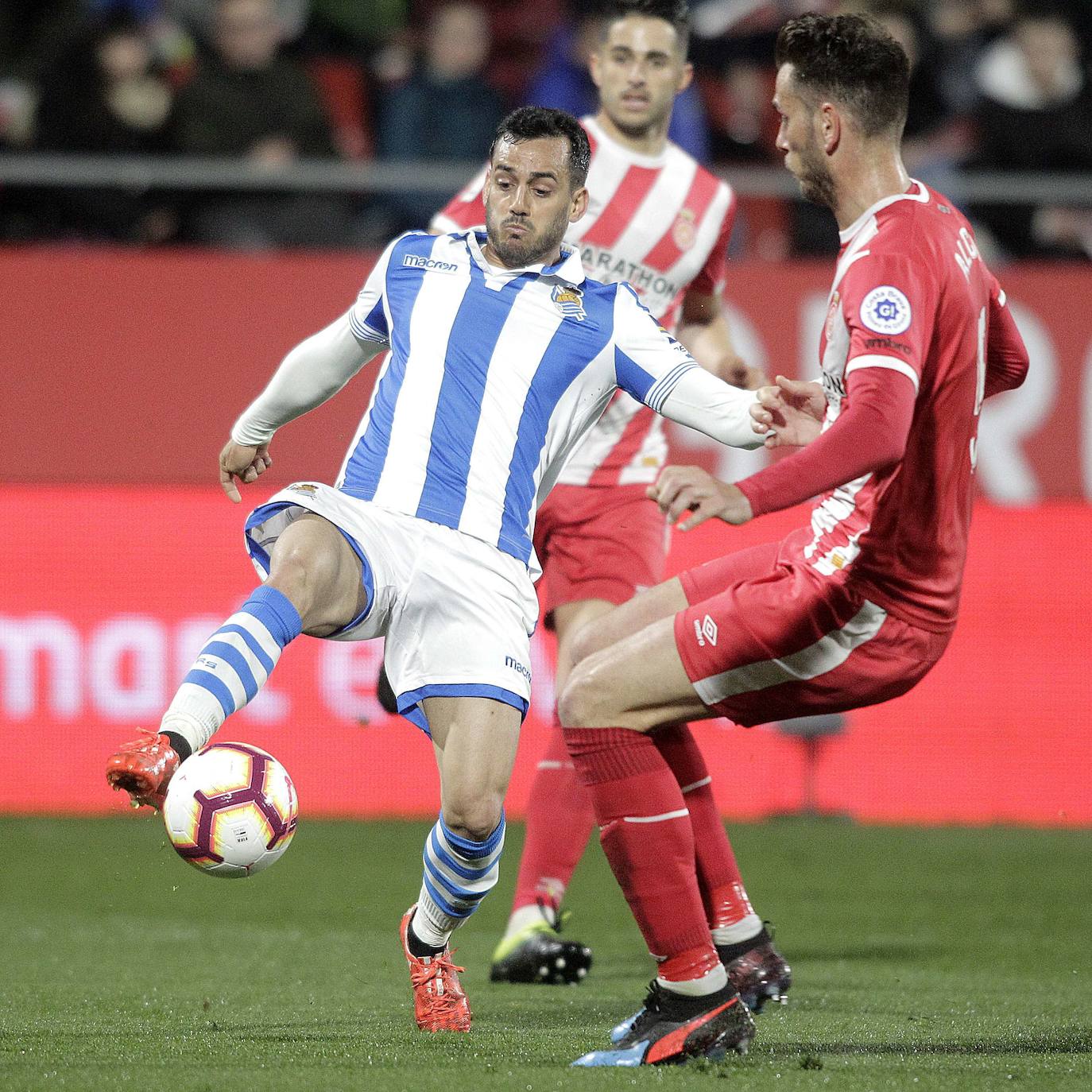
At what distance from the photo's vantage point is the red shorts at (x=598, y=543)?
19.0ft

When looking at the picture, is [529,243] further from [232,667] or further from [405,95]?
[405,95]

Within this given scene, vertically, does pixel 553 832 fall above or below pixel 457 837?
below

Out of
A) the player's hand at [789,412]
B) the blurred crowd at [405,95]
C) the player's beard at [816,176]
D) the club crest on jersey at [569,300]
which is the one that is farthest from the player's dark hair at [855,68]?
the blurred crowd at [405,95]

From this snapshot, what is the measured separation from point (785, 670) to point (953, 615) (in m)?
0.41

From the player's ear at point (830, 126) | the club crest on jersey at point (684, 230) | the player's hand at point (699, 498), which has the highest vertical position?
the player's ear at point (830, 126)

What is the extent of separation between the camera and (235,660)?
3.92m

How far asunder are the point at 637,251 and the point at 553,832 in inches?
75.0

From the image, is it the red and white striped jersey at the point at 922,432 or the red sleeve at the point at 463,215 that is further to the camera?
the red sleeve at the point at 463,215

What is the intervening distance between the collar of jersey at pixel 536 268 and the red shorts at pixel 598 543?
128 cm

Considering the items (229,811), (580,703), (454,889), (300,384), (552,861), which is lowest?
(552,861)

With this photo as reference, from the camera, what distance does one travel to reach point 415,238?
4.68m

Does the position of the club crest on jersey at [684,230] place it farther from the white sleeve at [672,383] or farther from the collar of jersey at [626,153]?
the white sleeve at [672,383]

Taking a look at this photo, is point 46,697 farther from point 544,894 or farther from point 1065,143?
point 1065,143

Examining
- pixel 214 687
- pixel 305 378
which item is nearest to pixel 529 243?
pixel 305 378
